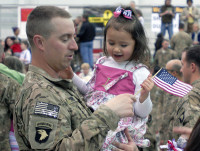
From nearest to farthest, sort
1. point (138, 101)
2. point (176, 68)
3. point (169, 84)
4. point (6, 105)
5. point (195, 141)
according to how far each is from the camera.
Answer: point (195, 141) → point (138, 101) → point (169, 84) → point (6, 105) → point (176, 68)

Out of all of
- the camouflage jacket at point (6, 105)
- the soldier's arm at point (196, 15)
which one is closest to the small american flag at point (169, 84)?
the camouflage jacket at point (6, 105)

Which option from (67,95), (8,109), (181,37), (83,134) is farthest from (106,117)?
(181,37)

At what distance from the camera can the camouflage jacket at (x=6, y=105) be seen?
14.8 feet

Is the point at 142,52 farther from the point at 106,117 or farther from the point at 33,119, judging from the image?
the point at 33,119

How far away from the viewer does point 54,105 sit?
231 centimetres

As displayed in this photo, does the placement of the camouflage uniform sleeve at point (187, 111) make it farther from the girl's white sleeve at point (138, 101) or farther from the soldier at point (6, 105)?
the soldier at point (6, 105)

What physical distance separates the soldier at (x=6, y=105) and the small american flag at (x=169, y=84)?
1831 mm

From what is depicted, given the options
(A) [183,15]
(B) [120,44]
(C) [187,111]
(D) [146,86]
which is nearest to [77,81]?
(B) [120,44]

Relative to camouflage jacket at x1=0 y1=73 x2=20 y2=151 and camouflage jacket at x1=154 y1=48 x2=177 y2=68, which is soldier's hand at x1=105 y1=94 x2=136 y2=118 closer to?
camouflage jacket at x1=0 y1=73 x2=20 y2=151

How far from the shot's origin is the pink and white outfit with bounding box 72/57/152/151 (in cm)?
303

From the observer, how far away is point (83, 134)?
227 cm

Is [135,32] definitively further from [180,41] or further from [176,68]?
[180,41]

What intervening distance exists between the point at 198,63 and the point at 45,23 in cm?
271

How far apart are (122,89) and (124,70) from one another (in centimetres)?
17
